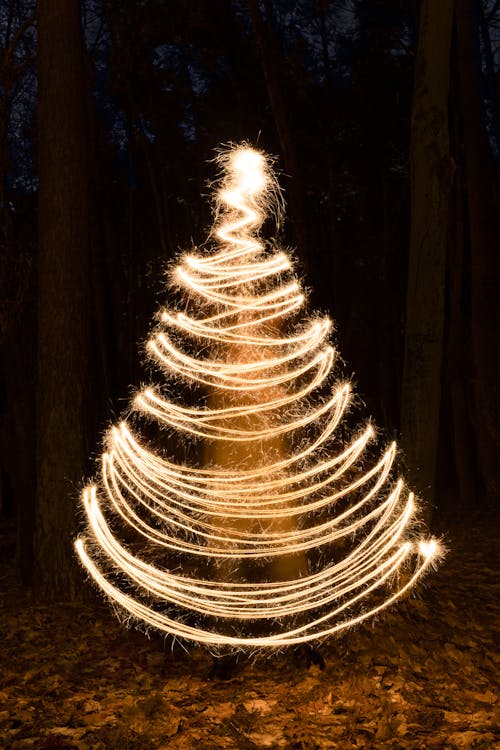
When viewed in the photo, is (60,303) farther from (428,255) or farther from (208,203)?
(208,203)

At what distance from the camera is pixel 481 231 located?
12.8 meters

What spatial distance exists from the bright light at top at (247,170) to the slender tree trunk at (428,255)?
5.71 ft

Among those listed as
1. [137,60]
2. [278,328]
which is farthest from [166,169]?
[278,328]

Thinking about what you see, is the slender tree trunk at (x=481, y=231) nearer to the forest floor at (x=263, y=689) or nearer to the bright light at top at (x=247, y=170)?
the forest floor at (x=263, y=689)

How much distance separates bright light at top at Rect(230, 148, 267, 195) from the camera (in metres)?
5.95

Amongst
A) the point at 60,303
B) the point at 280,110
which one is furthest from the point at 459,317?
the point at 60,303

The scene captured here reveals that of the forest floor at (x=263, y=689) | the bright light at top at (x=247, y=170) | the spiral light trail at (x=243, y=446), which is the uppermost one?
the bright light at top at (x=247, y=170)

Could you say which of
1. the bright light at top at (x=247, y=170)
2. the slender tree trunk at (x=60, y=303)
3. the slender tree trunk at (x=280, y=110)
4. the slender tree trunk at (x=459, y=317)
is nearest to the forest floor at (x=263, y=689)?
the slender tree trunk at (x=60, y=303)

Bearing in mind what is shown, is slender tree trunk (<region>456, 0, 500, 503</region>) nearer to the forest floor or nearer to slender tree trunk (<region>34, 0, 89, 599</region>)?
the forest floor

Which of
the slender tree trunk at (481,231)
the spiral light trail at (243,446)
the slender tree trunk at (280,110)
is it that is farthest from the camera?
the slender tree trunk at (481,231)

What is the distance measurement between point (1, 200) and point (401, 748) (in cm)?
929

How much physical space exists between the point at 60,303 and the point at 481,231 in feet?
27.4

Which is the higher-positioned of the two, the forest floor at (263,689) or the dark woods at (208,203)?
the dark woods at (208,203)

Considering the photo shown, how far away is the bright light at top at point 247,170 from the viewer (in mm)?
5946
